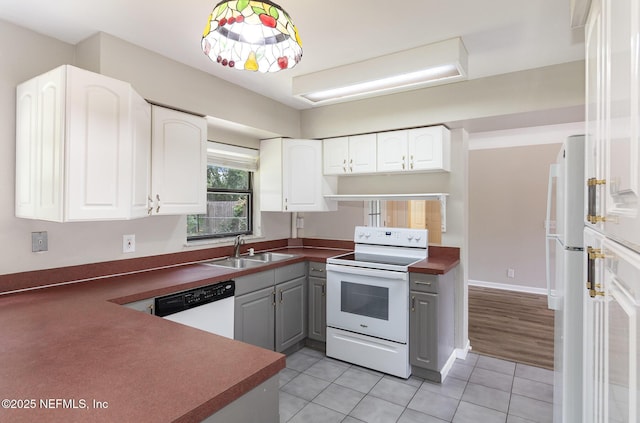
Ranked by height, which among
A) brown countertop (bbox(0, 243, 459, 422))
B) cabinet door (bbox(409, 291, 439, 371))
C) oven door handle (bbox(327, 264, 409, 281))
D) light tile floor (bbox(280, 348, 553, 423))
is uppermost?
brown countertop (bbox(0, 243, 459, 422))

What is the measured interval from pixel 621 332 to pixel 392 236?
8.70ft

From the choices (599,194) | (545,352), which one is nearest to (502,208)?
(545,352)

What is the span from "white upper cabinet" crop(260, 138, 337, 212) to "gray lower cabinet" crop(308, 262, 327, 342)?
2.27ft

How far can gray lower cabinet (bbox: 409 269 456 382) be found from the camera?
2.76 m

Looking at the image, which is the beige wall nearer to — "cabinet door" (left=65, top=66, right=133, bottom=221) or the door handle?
the door handle

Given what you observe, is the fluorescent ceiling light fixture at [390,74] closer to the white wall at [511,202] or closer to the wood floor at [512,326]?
the wood floor at [512,326]

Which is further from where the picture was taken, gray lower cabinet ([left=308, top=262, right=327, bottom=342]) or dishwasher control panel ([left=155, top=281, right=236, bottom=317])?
gray lower cabinet ([left=308, top=262, right=327, bottom=342])

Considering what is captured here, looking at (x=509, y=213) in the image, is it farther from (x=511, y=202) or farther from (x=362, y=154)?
(x=362, y=154)

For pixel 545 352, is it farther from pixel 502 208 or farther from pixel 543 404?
→ pixel 502 208

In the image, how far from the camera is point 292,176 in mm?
3648

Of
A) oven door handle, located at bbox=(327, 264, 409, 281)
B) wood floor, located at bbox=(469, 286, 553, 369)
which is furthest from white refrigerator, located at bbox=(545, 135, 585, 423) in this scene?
wood floor, located at bbox=(469, 286, 553, 369)

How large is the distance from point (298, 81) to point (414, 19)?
3.72 feet

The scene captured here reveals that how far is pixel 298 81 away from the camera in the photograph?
2.94m

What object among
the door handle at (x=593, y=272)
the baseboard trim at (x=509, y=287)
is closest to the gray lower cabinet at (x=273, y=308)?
the door handle at (x=593, y=272)
